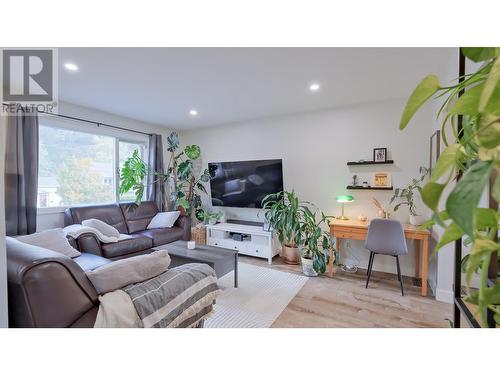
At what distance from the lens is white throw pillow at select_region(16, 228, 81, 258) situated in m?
2.05

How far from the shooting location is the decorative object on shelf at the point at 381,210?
285 centimetres

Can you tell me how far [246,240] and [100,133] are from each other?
285cm

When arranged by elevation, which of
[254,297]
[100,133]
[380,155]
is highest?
[100,133]

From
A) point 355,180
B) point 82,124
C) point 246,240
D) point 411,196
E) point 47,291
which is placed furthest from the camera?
point 246,240

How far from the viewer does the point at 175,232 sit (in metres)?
3.63

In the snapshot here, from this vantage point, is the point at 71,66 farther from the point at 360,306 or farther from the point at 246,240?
the point at 360,306

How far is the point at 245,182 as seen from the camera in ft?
12.6

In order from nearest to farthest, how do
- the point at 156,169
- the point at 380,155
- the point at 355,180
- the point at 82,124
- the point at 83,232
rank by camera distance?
1. the point at 83,232
2. the point at 380,155
3. the point at 355,180
4. the point at 82,124
5. the point at 156,169

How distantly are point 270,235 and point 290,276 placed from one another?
67 centimetres

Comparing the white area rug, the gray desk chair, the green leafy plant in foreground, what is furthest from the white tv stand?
the green leafy plant in foreground

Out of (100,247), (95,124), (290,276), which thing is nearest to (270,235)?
(290,276)

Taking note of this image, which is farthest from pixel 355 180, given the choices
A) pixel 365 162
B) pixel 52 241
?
pixel 52 241
